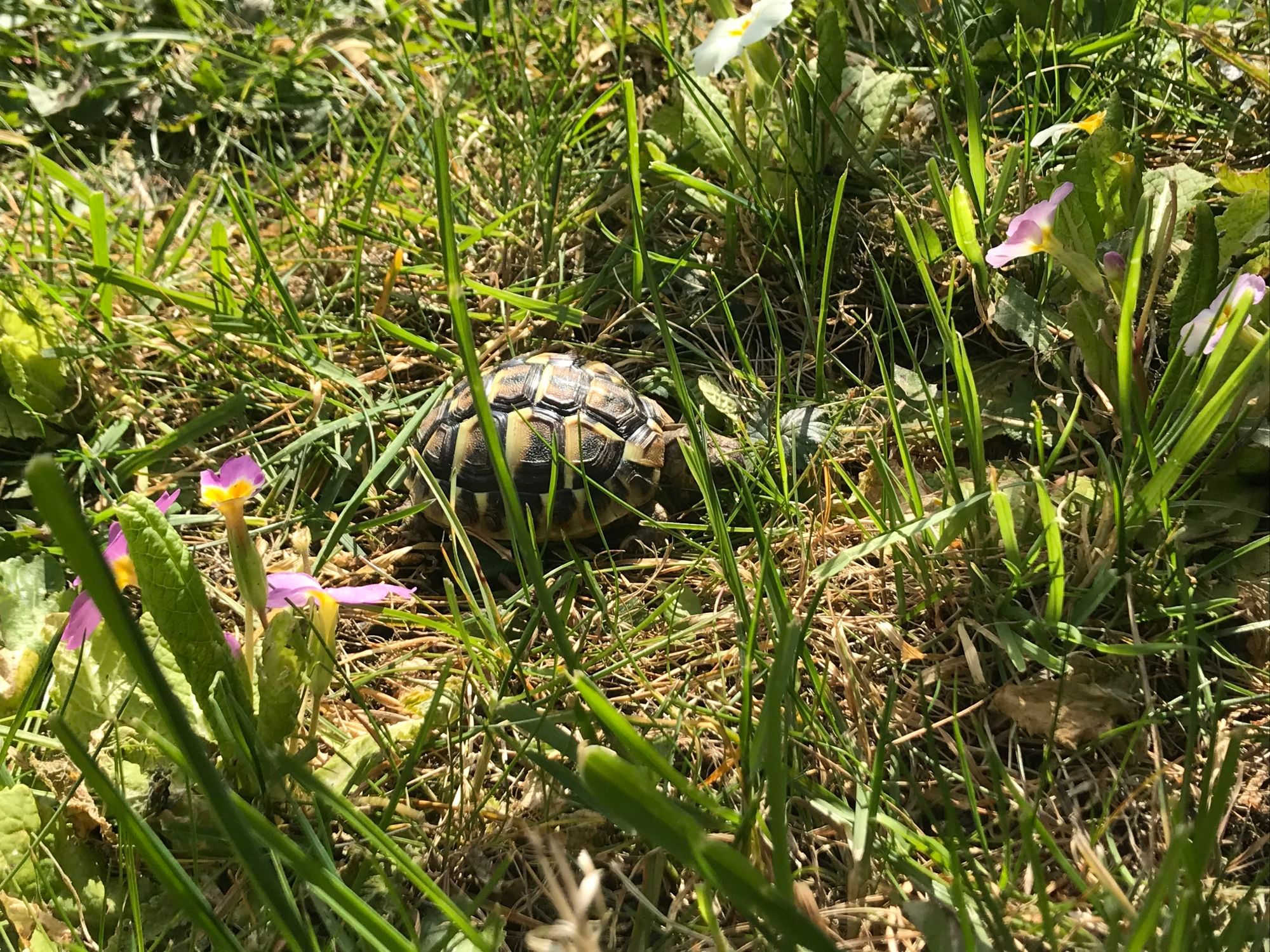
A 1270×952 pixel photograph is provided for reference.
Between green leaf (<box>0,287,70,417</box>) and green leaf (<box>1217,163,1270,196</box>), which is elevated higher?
green leaf (<box>0,287,70,417</box>)

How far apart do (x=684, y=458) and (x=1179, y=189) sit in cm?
103

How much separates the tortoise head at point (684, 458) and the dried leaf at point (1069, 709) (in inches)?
24.6

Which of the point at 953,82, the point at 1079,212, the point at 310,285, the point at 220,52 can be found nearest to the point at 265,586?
the point at 310,285

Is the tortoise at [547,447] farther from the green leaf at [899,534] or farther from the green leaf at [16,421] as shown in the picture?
the green leaf at [16,421]

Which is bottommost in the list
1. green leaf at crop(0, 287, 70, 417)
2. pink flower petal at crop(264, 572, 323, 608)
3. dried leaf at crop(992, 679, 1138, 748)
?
dried leaf at crop(992, 679, 1138, 748)

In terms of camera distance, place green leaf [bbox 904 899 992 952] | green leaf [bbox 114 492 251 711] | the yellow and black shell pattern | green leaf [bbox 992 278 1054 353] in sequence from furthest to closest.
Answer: the yellow and black shell pattern < green leaf [bbox 992 278 1054 353] < green leaf [bbox 114 492 251 711] < green leaf [bbox 904 899 992 952]

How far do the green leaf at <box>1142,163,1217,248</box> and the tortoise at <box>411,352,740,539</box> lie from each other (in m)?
0.96

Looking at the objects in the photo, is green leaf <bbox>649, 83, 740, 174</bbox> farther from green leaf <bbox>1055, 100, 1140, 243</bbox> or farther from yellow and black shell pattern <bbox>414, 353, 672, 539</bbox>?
green leaf <bbox>1055, 100, 1140, 243</bbox>

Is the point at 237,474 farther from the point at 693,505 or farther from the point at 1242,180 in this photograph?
the point at 1242,180

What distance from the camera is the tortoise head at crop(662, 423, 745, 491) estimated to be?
1789 millimetres

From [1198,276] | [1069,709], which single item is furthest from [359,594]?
[1198,276]

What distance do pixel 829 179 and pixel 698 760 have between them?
4.39ft

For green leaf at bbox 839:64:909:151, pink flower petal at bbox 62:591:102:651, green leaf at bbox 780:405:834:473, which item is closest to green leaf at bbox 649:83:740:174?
green leaf at bbox 839:64:909:151

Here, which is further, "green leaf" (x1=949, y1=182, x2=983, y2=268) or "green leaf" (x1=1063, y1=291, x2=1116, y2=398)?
"green leaf" (x1=949, y1=182, x2=983, y2=268)
